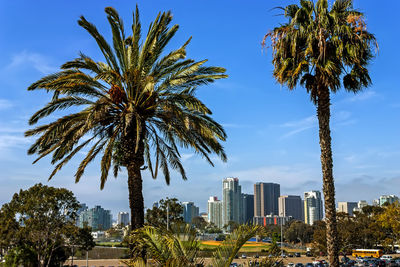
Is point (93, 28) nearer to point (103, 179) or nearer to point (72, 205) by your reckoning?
point (103, 179)

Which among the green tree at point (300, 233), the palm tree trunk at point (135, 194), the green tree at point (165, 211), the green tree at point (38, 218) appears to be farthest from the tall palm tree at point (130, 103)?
the green tree at point (300, 233)

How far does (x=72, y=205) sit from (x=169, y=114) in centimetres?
3039

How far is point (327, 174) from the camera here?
1283 centimetres

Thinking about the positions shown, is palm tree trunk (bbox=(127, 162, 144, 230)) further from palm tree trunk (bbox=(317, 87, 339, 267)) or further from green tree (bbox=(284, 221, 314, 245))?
green tree (bbox=(284, 221, 314, 245))

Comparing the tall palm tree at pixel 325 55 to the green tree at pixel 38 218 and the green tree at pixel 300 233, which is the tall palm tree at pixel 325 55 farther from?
the green tree at pixel 300 233

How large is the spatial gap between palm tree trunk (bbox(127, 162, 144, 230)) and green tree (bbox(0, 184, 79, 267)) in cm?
2751

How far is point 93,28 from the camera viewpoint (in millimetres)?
12609

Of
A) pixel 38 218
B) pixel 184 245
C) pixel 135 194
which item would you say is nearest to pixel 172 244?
pixel 184 245

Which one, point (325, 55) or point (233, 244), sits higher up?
point (325, 55)

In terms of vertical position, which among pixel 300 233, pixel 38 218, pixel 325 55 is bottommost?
pixel 300 233

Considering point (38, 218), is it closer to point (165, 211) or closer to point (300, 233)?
point (165, 211)

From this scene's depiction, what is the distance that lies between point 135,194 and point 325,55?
290 inches

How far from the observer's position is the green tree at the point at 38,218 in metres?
36.3

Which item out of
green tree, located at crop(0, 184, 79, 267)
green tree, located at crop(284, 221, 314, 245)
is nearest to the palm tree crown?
green tree, located at crop(0, 184, 79, 267)
